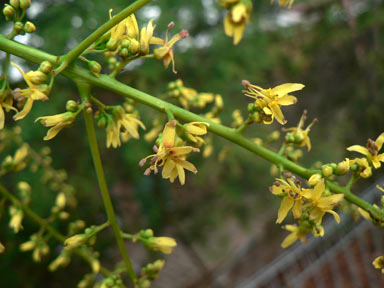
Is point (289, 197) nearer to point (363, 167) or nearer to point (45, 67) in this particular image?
point (363, 167)

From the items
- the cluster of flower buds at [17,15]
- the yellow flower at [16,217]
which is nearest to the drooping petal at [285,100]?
the cluster of flower buds at [17,15]

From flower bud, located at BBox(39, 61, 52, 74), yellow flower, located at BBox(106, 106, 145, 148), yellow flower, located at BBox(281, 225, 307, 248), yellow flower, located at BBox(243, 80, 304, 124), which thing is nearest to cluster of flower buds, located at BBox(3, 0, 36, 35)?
flower bud, located at BBox(39, 61, 52, 74)

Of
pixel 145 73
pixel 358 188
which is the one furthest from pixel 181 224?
pixel 358 188

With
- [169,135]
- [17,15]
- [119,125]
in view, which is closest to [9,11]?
[17,15]

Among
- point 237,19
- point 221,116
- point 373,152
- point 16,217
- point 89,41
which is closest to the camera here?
point 237,19

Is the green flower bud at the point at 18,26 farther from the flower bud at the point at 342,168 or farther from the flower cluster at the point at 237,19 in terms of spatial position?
the flower bud at the point at 342,168

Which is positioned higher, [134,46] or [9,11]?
[9,11]

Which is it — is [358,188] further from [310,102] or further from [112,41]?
[112,41]
